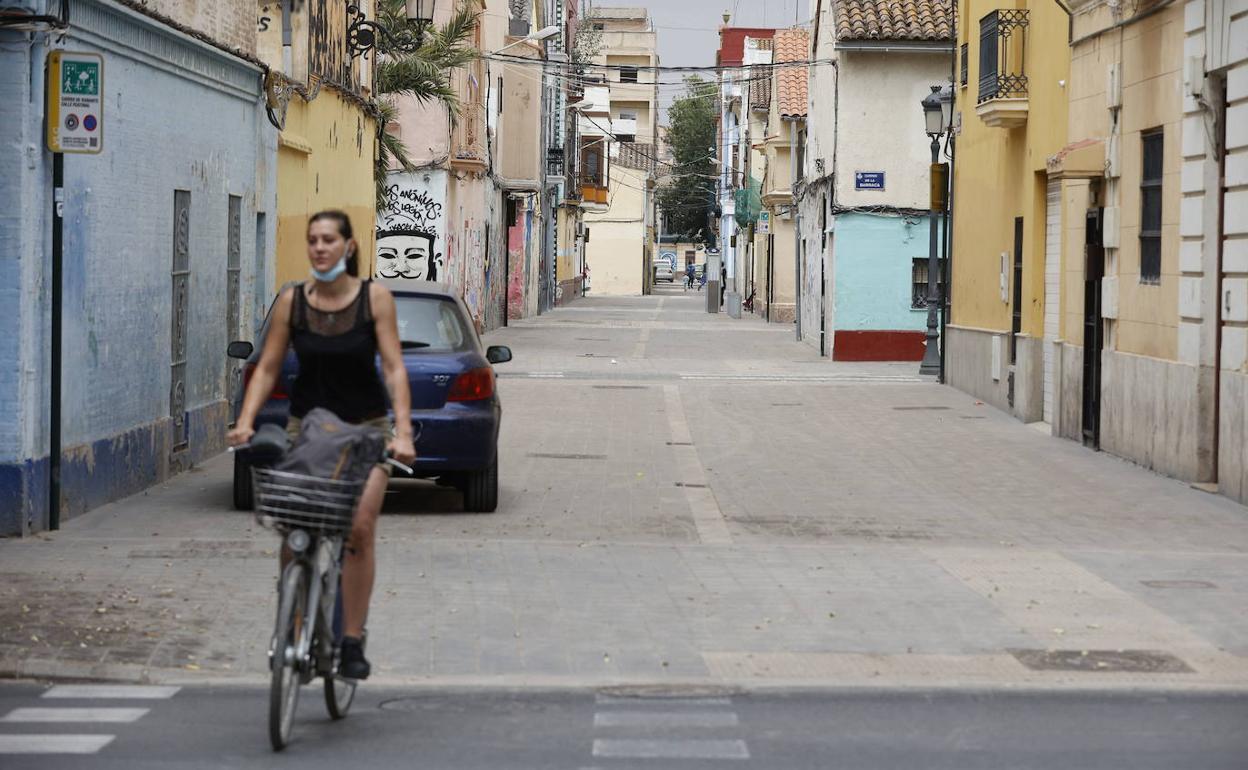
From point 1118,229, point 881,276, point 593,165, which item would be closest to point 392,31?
point 881,276

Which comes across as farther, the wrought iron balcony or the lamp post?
the lamp post

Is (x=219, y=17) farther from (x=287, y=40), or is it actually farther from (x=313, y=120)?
(x=313, y=120)

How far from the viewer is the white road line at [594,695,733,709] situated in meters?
7.51

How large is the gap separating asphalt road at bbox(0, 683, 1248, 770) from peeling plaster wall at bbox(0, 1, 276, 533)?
442cm

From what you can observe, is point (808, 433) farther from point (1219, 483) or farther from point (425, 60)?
point (425, 60)

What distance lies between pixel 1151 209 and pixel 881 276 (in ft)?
61.8

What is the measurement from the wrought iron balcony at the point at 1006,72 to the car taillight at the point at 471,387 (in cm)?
1203

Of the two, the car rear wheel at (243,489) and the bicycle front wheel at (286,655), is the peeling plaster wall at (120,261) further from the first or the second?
the bicycle front wheel at (286,655)

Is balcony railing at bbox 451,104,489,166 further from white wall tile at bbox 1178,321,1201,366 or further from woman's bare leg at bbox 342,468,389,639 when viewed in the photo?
woman's bare leg at bbox 342,468,389,639

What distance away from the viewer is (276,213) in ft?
66.3

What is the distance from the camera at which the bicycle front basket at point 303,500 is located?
6562 millimetres

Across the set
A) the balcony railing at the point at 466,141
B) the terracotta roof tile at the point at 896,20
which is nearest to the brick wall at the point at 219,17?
the terracotta roof tile at the point at 896,20

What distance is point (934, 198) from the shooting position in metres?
30.5

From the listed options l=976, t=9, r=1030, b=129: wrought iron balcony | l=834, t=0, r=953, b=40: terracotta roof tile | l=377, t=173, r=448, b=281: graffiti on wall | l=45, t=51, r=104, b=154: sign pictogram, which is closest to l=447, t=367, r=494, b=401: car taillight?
l=45, t=51, r=104, b=154: sign pictogram
